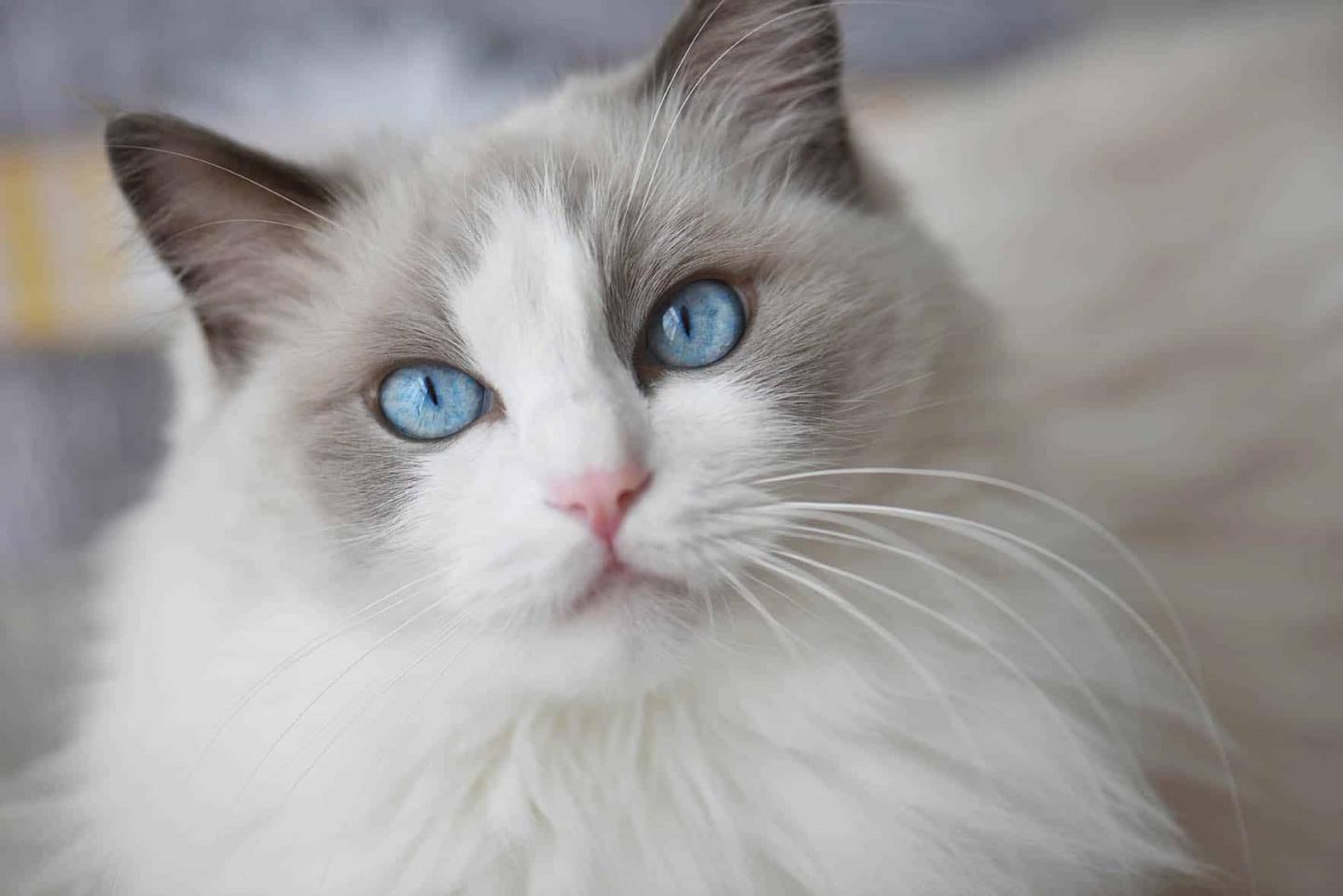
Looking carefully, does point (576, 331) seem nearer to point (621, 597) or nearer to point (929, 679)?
point (621, 597)

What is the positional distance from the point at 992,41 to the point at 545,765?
6.58 ft

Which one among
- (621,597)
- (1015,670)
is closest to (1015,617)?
(1015,670)

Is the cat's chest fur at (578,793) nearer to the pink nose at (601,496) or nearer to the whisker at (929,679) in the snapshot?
the whisker at (929,679)

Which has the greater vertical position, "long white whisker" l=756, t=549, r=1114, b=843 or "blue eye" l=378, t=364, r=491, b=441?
"blue eye" l=378, t=364, r=491, b=441

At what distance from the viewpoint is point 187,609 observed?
1186 millimetres

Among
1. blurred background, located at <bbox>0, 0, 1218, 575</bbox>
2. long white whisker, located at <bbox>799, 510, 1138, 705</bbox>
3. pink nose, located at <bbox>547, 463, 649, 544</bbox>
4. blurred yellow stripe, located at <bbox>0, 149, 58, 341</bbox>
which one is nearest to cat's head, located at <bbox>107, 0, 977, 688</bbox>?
pink nose, located at <bbox>547, 463, 649, 544</bbox>

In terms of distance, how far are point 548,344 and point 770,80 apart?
17.6 inches

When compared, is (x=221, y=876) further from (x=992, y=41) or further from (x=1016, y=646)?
(x=992, y=41)

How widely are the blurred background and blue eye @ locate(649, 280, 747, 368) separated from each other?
0.63 m

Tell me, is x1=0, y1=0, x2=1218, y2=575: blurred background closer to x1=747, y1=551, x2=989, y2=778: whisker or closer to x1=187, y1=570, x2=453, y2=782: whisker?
x1=187, y1=570, x2=453, y2=782: whisker

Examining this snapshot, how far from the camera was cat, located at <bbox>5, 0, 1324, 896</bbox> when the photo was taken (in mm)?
968

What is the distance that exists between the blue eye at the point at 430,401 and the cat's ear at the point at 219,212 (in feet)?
0.72

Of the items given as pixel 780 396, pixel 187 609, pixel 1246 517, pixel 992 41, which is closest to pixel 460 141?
pixel 780 396

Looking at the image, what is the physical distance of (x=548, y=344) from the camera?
0.97m
